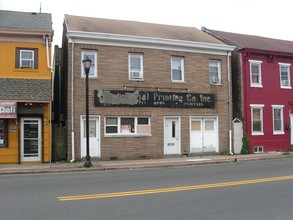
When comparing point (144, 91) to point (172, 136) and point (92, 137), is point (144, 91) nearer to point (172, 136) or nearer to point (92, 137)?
point (172, 136)

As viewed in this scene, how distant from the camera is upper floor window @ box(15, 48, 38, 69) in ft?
61.3

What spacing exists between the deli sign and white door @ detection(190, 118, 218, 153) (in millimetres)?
9727

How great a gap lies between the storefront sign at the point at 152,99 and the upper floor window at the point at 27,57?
3306 mm

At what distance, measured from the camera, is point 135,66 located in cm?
2088

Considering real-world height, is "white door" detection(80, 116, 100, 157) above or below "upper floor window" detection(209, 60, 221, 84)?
below

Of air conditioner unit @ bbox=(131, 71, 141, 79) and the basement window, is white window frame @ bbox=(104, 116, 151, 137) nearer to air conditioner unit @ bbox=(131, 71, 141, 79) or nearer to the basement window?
air conditioner unit @ bbox=(131, 71, 141, 79)

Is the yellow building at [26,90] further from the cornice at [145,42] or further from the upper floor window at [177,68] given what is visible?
the upper floor window at [177,68]

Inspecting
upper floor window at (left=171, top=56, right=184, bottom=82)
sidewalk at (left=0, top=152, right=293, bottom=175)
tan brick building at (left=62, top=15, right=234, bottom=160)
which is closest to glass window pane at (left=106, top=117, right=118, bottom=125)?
tan brick building at (left=62, top=15, right=234, bottom=160)

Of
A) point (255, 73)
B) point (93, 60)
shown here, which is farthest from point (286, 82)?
point (93, 60)

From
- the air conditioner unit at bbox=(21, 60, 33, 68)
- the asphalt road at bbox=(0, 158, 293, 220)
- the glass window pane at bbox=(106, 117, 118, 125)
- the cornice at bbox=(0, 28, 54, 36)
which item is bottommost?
the asphalt road at bbox=(0, 158, 293, 220)

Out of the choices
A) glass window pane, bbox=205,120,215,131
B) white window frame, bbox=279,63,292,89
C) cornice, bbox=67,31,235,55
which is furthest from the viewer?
white window frame, bbox=279,63,292,89

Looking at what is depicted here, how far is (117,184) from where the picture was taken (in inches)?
449

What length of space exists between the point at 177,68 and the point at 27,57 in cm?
819

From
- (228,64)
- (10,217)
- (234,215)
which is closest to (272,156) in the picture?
(228,64)
